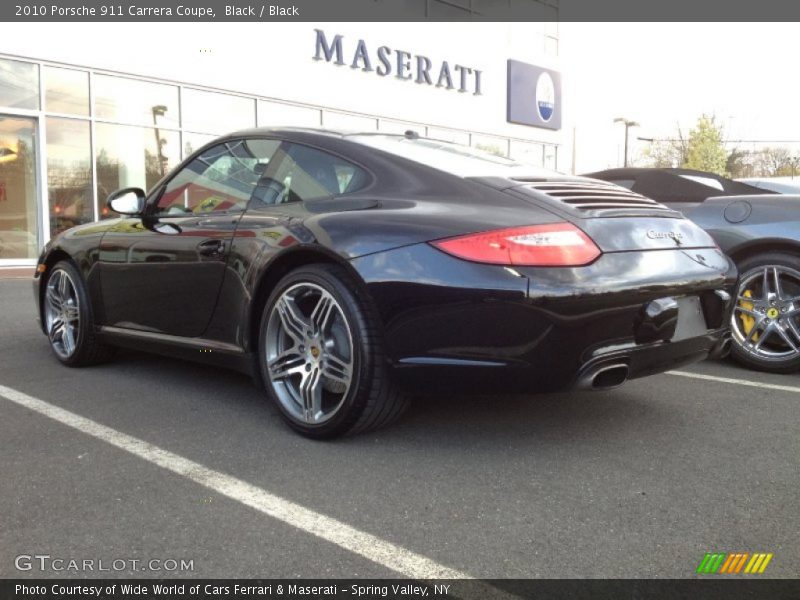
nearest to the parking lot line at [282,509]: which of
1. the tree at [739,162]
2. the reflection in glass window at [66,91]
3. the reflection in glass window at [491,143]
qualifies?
the reflection in glass window at [66,91]

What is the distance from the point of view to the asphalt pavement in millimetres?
2121

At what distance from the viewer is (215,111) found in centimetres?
1470

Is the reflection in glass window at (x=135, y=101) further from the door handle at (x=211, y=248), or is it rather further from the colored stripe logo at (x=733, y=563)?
the colored stripe logo at (x=733, y=563)

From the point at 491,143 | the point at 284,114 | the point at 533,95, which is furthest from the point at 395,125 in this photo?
the point at 533,95

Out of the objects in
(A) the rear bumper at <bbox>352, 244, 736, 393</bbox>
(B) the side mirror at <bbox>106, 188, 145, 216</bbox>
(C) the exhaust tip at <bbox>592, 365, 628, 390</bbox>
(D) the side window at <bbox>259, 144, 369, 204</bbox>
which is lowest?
(C) the exhaust tip at <bbox>592, 365, 628, 390</bbox>

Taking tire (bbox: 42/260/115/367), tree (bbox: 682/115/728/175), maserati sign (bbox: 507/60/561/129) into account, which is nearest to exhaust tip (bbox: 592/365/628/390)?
tire (bbox: 42/260/115/367)

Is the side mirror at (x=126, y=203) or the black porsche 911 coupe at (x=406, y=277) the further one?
the side mirror at (x=126, y=203)

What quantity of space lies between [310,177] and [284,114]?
42.7ft

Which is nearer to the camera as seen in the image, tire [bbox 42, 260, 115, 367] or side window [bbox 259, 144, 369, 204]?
side window [bbox 259, 144, 369, 204]

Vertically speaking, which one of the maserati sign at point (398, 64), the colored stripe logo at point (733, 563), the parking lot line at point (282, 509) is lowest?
the colored stripe logo at point (733, 563)

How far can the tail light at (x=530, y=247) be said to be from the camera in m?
2.68

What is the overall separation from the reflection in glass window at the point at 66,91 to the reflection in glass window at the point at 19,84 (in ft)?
0.57

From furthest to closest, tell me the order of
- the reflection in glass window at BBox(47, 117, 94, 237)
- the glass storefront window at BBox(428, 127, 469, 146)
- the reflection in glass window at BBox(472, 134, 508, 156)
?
the reflection in glass window at BBox(472, 134, 508, 156)
the glass storefront window at BBox(428, 127, 469, 146)
the reflection in glass window at BBox(47, 117, 94, 237)

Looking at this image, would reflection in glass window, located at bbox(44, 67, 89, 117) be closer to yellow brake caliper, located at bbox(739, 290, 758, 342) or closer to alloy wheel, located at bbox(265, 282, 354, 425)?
alloy wheel, located at bbox(265, 282, 354, 425)
